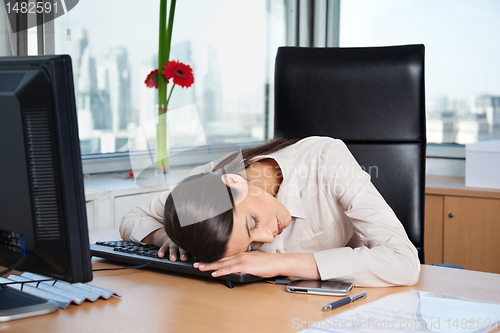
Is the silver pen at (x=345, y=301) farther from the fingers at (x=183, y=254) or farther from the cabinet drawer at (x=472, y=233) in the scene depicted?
the cabinet drawer at (x=472, y=233)

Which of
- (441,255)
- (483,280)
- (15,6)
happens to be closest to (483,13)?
(441,255)

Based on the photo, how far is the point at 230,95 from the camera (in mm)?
2832

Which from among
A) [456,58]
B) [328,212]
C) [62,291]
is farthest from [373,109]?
[456,58]

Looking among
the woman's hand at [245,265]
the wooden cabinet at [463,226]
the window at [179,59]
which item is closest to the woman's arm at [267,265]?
the woman's hand at [245,265]

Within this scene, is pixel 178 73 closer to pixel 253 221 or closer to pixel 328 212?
pixel 328 212

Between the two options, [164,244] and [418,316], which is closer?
[418,316]

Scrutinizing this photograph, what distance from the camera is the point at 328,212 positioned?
1.20 metres

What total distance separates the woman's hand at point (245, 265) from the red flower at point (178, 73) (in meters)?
1.16

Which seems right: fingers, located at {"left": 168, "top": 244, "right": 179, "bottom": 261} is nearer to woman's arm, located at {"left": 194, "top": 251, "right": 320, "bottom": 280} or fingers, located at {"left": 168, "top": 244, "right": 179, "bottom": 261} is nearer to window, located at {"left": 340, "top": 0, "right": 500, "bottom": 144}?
woman's arm, located at {"left": 194, "top": 251, "right": 320, "bottom": 280}

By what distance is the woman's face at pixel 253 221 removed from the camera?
0.93m

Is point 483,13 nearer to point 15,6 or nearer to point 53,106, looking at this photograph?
point 15,6

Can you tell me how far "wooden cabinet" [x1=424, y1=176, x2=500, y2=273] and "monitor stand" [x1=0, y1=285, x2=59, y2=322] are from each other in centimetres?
183

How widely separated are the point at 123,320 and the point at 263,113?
8.36 ft

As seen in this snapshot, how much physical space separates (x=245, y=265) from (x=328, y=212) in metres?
0.36
